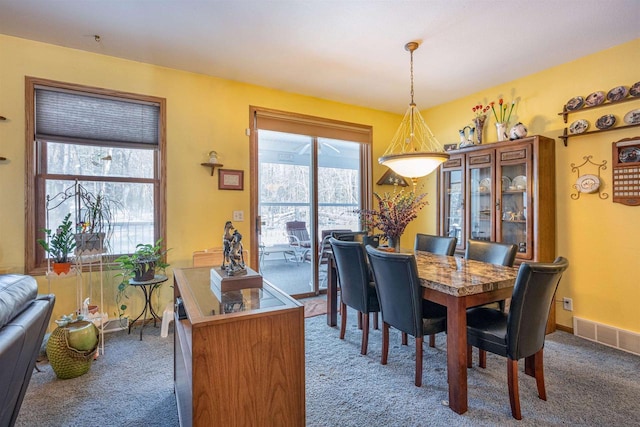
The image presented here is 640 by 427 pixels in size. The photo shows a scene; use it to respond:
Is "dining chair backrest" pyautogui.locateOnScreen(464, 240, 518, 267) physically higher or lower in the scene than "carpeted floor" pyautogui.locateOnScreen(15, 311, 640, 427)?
higher

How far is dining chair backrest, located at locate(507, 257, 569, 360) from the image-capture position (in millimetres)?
1693

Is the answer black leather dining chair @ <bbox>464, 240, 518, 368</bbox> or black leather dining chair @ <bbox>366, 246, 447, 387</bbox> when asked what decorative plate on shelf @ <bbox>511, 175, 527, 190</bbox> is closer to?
black leather dining chair @ <bbox>464, 240, 518, 368</bbox>

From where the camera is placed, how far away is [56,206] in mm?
2859

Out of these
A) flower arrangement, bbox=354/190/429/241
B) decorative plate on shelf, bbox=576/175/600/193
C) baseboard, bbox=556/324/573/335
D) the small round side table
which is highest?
decorative plate on shelf, bbox=576/175/600/193

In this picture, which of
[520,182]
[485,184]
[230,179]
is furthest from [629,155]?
[230,179]

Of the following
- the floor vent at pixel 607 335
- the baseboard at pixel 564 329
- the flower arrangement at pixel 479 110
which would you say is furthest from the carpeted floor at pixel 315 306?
the flower arrangement at pixel 479 110

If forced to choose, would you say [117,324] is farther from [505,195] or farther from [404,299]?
[505,195]

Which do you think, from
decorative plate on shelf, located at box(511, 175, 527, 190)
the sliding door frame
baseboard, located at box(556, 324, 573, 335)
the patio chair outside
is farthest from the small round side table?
baseboard, located at box(556, 324, 573, 335)

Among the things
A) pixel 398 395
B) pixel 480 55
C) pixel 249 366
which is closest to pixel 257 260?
pixel 398 395

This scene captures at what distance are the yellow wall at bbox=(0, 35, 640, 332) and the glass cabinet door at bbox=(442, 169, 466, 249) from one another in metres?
0.68

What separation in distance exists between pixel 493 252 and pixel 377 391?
1.55 m

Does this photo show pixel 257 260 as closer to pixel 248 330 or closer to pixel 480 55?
pixel 248 330

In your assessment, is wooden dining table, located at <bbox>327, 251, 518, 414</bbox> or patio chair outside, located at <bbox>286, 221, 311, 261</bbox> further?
patio chair outside, located at <bbox>286, 221, 311, 261</bbox>

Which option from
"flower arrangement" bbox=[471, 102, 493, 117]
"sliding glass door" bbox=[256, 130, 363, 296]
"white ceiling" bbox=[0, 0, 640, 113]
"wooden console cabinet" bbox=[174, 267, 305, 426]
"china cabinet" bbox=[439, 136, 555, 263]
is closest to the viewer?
"wooden console cabinet" bbox=[174, 267, 305, 426]
